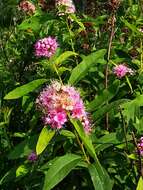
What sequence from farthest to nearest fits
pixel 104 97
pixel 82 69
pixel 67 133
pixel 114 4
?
1. pixel 114 4
2. pixel 82 69
3. pixel 104 97
4. pixel 67 133

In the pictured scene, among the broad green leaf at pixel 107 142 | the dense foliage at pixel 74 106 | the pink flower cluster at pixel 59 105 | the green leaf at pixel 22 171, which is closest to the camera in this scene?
the pink flower cluster at pixel 59 105

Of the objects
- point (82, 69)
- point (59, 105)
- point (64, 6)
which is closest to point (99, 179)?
point (59, 105)

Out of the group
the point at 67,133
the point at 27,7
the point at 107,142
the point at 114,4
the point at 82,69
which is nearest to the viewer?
the point at 67,133

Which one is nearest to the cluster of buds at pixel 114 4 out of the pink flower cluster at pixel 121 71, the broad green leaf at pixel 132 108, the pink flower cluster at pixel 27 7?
the pink flower cluster at pixel 121 71

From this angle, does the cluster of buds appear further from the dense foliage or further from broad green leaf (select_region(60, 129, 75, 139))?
broad green leaf (select_region(60, 129, 75, 139))

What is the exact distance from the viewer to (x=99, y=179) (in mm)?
2734

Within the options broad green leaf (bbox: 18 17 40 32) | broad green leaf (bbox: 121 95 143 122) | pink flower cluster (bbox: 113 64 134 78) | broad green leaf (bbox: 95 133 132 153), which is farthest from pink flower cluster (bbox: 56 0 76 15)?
broad green leaf (bbox: 95 133 132 153)

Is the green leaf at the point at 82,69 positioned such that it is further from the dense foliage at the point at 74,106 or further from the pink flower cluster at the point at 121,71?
the pink flower cluster at the point at 121,71

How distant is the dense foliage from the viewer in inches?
108

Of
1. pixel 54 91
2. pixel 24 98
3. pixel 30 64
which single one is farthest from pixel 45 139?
pixel 30 64

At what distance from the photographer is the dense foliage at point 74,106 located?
274cm

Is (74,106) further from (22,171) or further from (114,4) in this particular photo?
(114,4)

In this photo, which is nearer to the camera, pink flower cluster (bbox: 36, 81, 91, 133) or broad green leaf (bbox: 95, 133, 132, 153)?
pink flower cluster (bbox: 36, 81, 91, 133)

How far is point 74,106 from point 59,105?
86 mm
